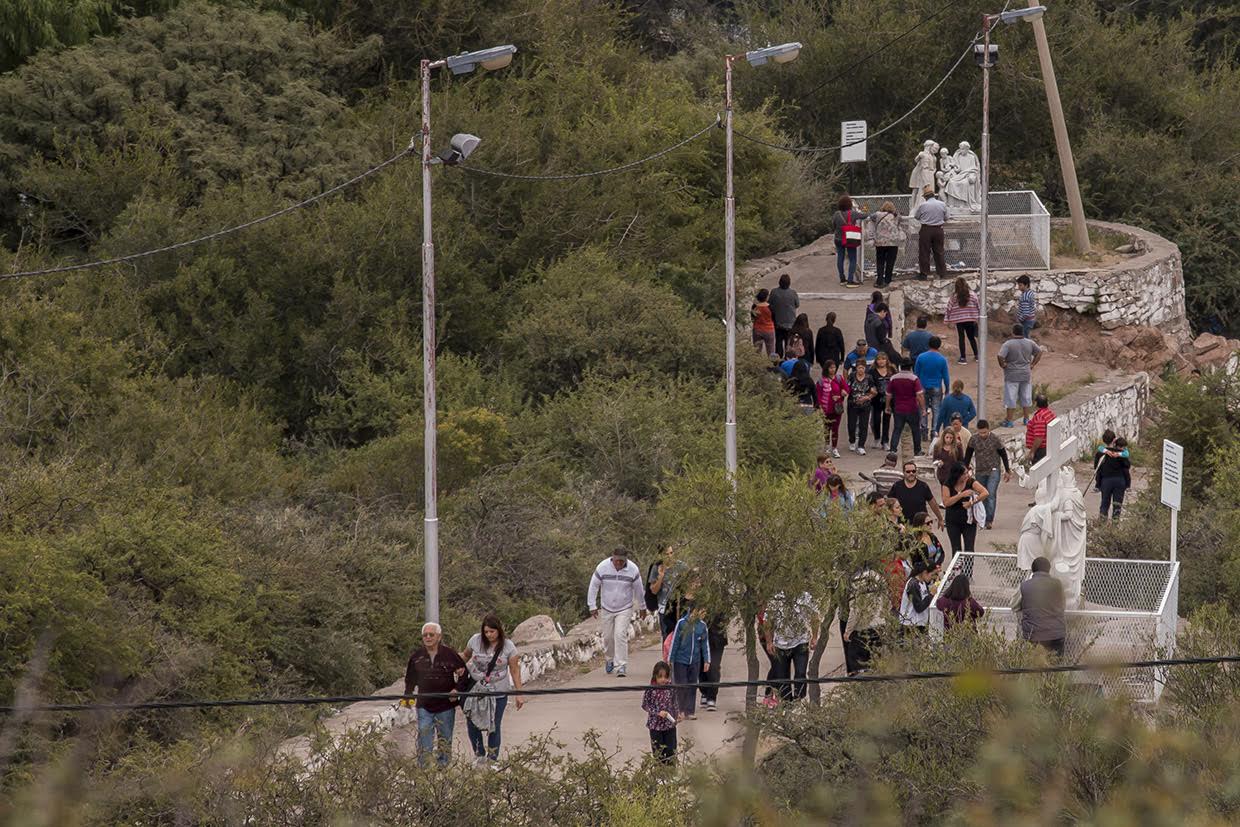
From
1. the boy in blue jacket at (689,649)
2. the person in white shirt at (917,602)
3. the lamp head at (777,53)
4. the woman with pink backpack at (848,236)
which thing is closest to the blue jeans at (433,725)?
the boy in blue jacket at (689,649)

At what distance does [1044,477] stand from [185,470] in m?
10.1

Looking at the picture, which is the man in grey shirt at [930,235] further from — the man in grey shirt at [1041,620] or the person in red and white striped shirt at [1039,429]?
the man in grey shirt at [1041,620]

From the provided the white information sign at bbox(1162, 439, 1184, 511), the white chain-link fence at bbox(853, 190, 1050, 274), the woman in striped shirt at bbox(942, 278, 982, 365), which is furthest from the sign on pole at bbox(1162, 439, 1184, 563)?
the white chain-link fence at bbox(853, 190, 1050, 274)

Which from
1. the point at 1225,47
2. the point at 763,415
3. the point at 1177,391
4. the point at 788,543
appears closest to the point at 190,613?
the point at 788,543

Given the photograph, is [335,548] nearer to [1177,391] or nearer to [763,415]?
[763,415]

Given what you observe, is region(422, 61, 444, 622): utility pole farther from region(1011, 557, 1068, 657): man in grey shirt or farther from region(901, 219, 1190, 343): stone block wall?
region(901, 219, 1190, 343): stone block wall

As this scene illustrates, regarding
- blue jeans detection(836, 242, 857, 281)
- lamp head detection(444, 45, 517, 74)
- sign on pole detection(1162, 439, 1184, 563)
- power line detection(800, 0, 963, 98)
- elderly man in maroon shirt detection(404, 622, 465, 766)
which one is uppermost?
power line detection(800, 0, 963, 98)

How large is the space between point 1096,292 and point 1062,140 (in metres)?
2.87

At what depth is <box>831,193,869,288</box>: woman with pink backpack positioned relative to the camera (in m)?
30.7

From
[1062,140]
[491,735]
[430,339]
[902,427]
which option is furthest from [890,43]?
[491,735]

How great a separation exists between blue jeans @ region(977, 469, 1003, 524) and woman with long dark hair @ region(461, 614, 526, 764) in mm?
8401

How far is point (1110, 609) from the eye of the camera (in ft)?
50.5

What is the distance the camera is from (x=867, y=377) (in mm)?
24359

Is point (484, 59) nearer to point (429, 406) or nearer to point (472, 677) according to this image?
point (429, 406)
